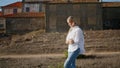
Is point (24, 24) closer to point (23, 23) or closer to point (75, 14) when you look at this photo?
point (23, 23)

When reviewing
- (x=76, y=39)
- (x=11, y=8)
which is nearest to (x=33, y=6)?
(x=11, y=8)

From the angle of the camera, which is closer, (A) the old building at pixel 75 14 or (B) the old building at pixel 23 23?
(A) the old building at pixel 75 14

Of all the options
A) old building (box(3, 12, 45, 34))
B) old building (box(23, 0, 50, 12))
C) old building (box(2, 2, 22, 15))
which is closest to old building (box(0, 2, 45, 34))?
old building (box(3, 12, 45, 34))

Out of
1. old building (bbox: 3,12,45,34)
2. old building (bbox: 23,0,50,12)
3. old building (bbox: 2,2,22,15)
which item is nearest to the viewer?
old building (bbox: 3,12,45,34)

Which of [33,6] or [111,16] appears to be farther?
[33,6]

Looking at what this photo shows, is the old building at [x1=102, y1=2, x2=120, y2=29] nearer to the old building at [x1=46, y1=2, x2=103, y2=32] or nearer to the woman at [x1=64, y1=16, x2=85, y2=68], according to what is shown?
the old building at [x1=46, y1=2, x2=103, y2=32]

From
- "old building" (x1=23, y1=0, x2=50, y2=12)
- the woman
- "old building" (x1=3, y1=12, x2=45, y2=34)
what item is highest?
"old building" (x1=23, y1=0, x2=50, y2=12)

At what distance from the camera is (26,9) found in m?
83.4

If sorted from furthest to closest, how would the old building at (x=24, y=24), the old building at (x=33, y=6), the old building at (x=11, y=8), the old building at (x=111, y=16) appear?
the old building at (x=11, y=8) → the old building at (x=33, y=6) → the old building at (x=24, y=24) → the old building at (x=111, y=16)

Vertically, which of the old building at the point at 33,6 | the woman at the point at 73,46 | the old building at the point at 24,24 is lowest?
the old building at the point at 24,24

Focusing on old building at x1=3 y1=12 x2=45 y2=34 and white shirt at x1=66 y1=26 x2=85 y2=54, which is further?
old building at x1=3 y1=12 x2=45 y2=34

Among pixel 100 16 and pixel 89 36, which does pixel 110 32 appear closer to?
pixel 89 36

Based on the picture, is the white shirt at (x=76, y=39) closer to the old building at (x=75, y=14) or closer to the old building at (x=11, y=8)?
the old building at (x=75, y=14)

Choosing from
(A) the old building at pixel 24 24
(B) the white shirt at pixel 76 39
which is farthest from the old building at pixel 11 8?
(B) the white shirt at pixel 76 39
